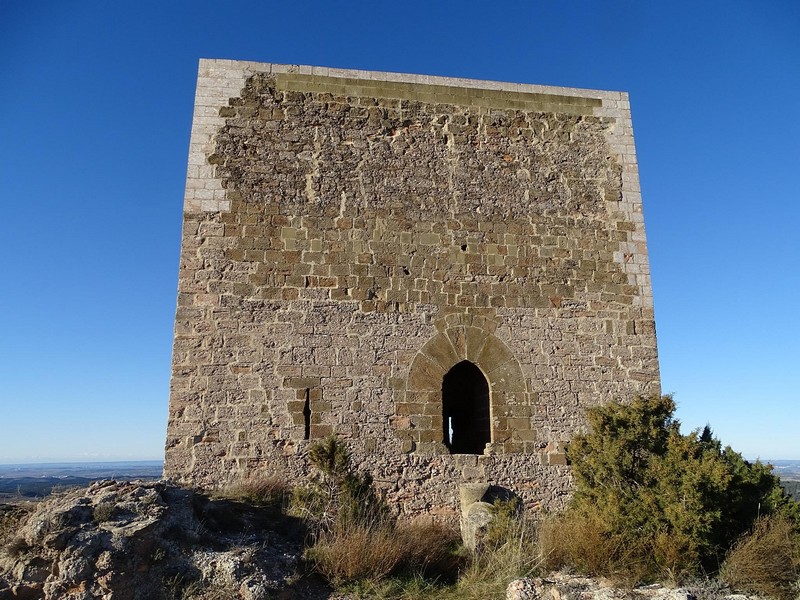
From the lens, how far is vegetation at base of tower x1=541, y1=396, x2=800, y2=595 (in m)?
5.54

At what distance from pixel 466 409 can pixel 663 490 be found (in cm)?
342

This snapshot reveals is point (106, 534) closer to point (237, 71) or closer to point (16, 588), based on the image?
point (16, 588)

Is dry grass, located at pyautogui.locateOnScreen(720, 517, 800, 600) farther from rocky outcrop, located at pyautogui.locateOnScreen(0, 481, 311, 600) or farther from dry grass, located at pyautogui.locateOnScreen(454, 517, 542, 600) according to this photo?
rocky outcrop, located at pyautogui.locateOnScreen(0, 481, 311, 600)

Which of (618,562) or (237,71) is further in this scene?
(237,71)

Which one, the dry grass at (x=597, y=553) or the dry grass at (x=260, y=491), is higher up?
the dry grass at (x=260, y=491)

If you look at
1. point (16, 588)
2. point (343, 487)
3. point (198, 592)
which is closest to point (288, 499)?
point (343, 487)

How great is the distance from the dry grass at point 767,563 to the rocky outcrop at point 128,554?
3781 mm

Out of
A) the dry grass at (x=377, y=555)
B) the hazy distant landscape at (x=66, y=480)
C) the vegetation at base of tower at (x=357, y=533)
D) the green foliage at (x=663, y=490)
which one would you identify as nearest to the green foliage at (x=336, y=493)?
the vegetation at base of tower at (x=357, y=533)

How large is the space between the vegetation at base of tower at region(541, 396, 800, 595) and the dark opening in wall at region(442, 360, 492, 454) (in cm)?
138

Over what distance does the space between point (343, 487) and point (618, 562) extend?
→ 9.37 ft

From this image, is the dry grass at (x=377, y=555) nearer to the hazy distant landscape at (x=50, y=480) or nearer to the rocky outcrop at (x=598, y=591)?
the rocky outcrop at (x=598, y=591)

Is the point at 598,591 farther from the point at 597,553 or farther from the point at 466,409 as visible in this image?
the point at 466,409

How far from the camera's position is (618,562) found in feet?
17.9

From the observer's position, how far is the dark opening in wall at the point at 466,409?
800cm
